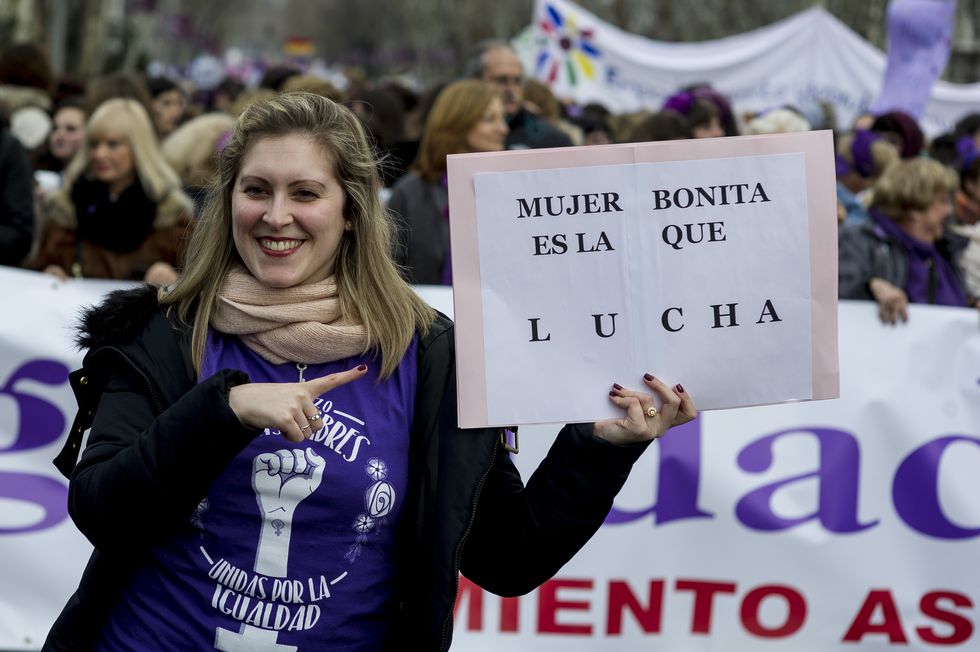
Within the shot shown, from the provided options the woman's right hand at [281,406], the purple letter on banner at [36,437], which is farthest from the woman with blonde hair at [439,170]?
the woman's right hand at [281,406]

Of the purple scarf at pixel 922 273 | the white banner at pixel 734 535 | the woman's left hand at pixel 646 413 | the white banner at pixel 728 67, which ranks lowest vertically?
the white banner at pixel 734 535

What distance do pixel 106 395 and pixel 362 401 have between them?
46 cm

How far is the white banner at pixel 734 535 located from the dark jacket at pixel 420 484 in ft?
8.34

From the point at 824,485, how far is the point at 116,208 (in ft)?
10.2

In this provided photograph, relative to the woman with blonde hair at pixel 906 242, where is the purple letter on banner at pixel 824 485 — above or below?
below

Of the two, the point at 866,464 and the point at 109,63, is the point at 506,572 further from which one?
the point at 109,63

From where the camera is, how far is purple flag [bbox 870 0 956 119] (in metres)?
10.9

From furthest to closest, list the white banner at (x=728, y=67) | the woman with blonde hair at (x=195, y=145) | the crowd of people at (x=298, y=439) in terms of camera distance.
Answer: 1. the white banner at (x=728, y=67)
2. the woman with blonde hair at (x=195, y=145)
3. the crowd of people at (x=298, y=439)

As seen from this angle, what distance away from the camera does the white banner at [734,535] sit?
5.05 m

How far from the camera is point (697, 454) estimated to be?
518cm

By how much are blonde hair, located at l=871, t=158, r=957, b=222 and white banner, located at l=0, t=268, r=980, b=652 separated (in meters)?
1.11

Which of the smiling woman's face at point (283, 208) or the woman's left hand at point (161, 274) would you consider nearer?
the smiling woman's face at point (283, 208)

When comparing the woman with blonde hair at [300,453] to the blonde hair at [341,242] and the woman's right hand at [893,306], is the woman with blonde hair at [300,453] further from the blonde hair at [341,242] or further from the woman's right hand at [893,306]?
the woman's right hand at [893,306]

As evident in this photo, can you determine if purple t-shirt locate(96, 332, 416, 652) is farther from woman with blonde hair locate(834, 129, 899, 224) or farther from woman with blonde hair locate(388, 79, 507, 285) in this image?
woman with blonde hair locate(834, 129, 899, 224)
